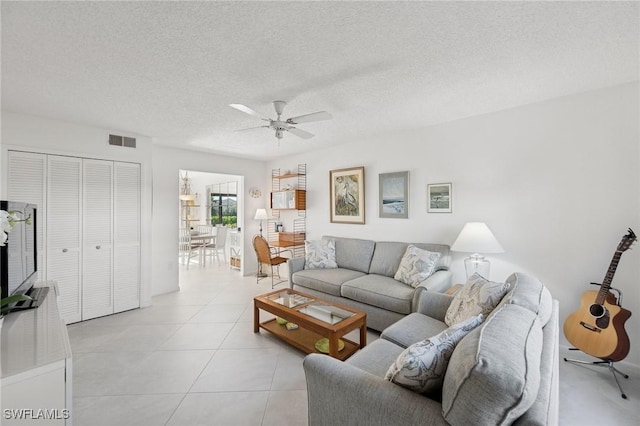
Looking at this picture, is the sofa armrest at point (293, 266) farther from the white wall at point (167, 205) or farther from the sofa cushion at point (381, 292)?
the white wall at point (167, 205)

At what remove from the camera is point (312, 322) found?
2.42 metres

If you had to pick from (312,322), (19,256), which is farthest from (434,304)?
(19,256)

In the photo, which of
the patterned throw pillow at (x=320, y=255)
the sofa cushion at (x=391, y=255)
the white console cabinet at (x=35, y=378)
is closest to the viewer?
the white console cabinet at (x=35, y=378)

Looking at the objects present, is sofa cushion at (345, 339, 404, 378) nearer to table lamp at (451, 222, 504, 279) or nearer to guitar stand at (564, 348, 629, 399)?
table lamp at (451, 222, 504, 279)

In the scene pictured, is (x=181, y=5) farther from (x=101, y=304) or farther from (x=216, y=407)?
(x=101, y=304)

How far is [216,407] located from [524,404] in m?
1.89

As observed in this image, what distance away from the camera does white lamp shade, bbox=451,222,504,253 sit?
2639 mm

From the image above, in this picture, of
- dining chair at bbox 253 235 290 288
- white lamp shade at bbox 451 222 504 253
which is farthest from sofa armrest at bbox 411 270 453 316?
dining chair at bbox 253 235 290 288

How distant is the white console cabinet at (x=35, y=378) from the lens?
3.50 feet

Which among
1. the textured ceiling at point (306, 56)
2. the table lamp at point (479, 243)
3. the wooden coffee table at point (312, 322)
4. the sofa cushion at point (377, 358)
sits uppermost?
the textured ceiling at point (306, 56)

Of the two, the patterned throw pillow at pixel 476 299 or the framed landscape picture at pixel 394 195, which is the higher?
the framed landscape picture at pixel 394 195

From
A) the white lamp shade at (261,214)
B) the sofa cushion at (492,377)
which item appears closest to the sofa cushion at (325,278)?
the white lamp shade at (261,214)

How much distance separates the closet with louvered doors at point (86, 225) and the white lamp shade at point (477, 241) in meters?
4.14

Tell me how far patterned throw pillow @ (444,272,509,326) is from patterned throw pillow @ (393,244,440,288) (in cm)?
85
